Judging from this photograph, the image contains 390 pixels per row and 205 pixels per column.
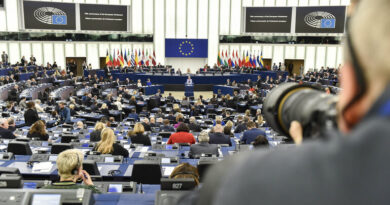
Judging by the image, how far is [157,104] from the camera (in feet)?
58.1

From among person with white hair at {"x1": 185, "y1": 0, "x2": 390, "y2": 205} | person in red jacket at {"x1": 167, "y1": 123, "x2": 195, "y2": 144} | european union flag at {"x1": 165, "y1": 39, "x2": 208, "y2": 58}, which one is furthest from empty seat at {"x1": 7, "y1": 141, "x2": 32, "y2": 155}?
european union flag at {"x1": 165, "y1": 39, "x2": 208, "y2": 58}

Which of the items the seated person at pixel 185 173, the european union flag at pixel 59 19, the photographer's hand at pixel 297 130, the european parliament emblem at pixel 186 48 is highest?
the european union flag at pixel 59 19

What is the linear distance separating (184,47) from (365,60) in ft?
104

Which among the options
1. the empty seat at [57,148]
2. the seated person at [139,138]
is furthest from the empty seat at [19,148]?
the seated person at [139,138]

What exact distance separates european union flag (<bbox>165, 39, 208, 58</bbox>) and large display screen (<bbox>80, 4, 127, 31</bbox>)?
4.77 metres

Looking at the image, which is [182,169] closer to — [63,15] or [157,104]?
[157,104]

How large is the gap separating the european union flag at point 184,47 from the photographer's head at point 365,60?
104 ft

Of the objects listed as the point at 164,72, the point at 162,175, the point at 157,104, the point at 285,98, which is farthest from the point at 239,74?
the point at 285,98

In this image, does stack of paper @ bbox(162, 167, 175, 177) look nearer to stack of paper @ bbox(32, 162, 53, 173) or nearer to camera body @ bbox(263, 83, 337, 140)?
stack of paper @ bbox(32, 162, 53, 173)

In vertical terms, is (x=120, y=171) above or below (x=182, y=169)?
below

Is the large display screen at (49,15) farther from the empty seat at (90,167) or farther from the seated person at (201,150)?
the empty seat at (90,167)

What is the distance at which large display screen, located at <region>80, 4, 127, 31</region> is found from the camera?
95.8 feet

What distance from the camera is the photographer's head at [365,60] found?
1.66 ft

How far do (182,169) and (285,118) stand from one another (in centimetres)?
284
